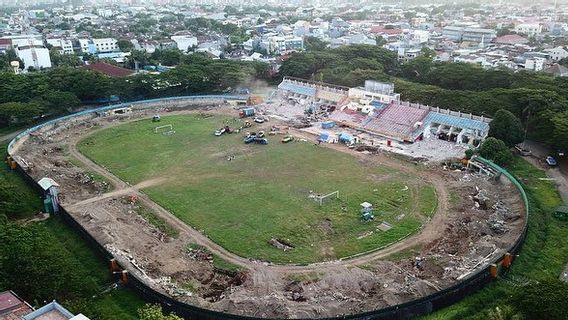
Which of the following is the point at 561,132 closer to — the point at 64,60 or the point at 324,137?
the point at 324,137

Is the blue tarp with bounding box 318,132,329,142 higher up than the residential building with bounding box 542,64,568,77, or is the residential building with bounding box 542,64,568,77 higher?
the residential building with bounding box 542,64,568,77

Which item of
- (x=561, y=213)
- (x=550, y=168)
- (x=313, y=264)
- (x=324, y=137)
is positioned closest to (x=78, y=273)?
(x=313, y=264)

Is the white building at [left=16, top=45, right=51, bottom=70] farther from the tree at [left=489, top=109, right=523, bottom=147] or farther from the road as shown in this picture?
the road

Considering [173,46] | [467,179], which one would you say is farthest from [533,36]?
[467,179]

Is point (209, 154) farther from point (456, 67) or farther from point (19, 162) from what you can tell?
point (456, 67)

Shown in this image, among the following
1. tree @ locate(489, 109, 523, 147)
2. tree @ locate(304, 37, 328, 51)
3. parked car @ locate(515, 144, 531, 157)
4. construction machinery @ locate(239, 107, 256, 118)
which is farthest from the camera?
tree @ locate(304, 37, 328, 51)

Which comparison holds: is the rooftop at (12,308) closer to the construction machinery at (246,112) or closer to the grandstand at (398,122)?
the grandstand at (398,122)

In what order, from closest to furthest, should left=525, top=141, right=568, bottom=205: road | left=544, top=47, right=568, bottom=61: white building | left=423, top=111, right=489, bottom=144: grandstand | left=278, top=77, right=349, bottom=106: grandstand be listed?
1. left=525, top=141, right=568, bottom=205: road
2. left=423, top=111, right=489, bottom=144: grandstand
3. left=278, top=77, right=349, bottom=106: grandstand
4. left=544, top=47, right=568, bottom=61: white building

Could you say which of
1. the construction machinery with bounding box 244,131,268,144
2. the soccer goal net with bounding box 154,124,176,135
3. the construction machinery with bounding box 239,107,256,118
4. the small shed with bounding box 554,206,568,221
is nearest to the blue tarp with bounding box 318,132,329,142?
the construction machinery with bounding box 244,131,268,144
